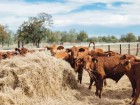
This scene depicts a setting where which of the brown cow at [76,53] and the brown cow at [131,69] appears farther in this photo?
the brown cow at [76,53]

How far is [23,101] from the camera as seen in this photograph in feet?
32.6

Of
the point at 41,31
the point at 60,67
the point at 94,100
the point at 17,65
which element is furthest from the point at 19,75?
the point at 41,31

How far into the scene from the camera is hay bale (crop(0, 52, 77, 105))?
32.9ft

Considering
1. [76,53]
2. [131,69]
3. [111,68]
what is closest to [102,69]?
[111,68]

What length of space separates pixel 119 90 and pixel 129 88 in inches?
21.8

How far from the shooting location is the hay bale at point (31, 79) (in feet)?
32.9

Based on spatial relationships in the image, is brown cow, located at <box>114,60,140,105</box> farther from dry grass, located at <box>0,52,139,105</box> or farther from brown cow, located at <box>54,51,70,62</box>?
brown cow, located at <box>54,51,70,62</box>

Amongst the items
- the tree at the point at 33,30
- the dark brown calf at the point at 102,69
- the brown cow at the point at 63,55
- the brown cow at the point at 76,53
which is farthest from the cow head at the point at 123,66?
the tree at the point at 33,30

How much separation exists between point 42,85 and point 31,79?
1.52 feet

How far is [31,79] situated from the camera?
34.4ft

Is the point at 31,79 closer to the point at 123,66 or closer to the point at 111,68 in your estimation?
the point at 123,66

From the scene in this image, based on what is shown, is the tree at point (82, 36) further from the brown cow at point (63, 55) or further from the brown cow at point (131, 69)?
the brown cow at point (131, 69)

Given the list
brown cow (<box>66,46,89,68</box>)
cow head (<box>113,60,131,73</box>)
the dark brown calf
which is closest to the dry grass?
the dark brown calf

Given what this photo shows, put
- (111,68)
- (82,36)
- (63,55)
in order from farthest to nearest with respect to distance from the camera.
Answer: (82,36) < (63,55) < (111,68)
